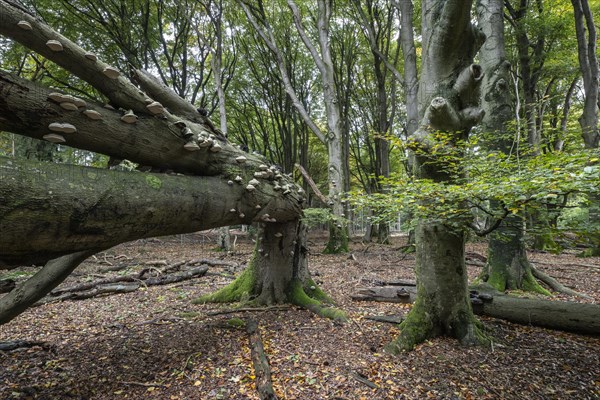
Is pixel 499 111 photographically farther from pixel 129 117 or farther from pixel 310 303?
pixel 129 117

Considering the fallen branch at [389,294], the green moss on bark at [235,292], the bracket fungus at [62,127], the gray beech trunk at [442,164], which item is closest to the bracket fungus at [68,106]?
the bracket fungus at [62,127]

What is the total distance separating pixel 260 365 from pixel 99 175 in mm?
2550

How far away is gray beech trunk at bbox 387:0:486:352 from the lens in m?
3.73

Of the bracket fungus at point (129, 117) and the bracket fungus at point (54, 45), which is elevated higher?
the bracket fungus at point (54, 45)

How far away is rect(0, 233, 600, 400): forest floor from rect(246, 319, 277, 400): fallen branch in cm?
9

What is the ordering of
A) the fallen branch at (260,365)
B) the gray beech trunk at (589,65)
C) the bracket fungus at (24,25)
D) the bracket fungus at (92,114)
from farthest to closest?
the gray beech trunk at (589,65), the fallen branch at (260,365), the bracket fungus at (92,114), the bracket fungus at (24,25)

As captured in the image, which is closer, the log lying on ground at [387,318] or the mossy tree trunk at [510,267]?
the log lying on ground at [387,318]

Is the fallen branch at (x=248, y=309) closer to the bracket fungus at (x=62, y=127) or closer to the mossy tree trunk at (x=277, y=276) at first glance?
the mossy tree trunk at (x=277, y=276)

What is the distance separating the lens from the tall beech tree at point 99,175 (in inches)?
75.9

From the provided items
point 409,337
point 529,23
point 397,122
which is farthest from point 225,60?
point 409,337

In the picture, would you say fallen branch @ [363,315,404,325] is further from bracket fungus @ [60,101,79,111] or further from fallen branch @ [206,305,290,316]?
bracket fungus @ [60,101,79,111]

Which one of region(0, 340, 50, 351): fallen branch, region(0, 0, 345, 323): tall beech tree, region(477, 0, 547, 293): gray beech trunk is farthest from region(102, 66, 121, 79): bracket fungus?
region(477, 0, 547, 293): gray beech trunk

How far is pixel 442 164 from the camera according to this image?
3.84 metres

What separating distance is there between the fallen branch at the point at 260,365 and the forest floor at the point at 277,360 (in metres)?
0.09
